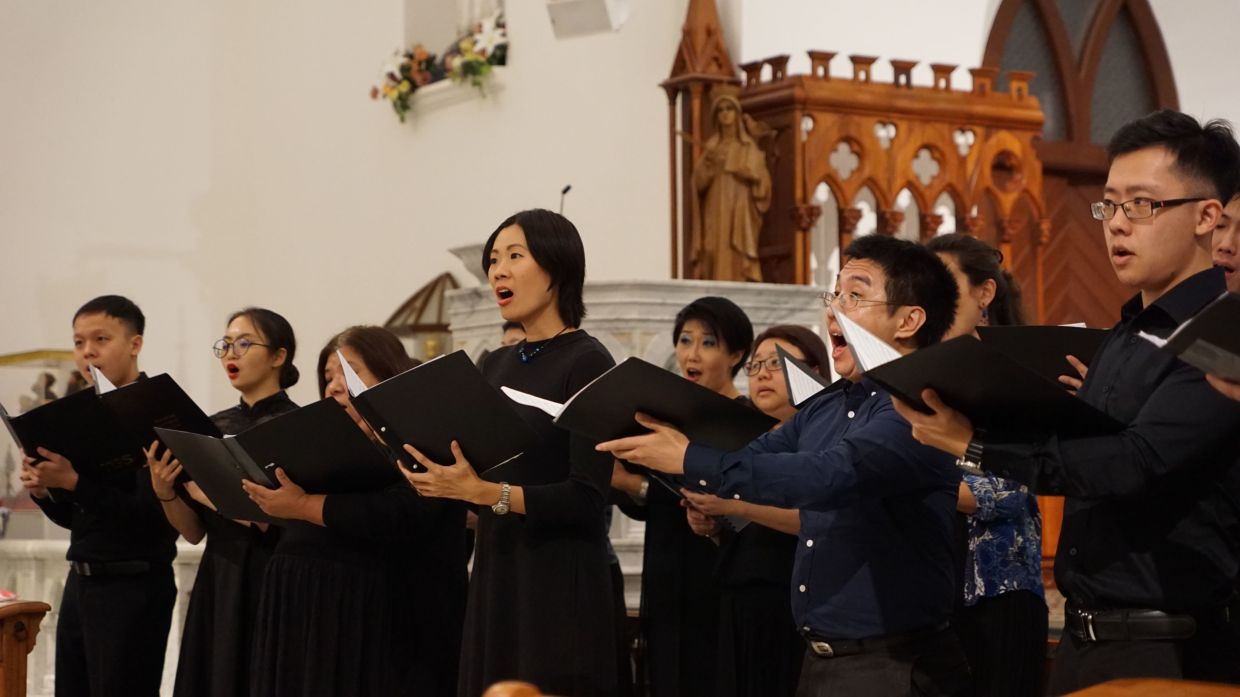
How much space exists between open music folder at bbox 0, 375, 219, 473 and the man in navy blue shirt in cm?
178

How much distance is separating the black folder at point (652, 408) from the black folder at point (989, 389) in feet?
1.43

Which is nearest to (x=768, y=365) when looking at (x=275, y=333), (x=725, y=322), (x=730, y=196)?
(x=725, y=322)

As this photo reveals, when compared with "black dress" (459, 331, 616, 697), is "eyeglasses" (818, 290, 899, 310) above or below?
above

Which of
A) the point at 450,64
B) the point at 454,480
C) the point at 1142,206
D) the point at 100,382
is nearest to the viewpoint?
the point at 1142,206

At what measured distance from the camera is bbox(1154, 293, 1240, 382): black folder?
2.15 m

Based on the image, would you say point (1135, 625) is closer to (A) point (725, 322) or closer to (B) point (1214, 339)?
(B) point (1214, 339)

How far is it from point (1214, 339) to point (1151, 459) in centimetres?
32

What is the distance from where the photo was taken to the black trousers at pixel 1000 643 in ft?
11.7

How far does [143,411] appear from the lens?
429 cm

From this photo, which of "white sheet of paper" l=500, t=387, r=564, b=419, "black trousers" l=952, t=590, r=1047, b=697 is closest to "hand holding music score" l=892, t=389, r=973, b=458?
"white sheet of paper" l=500, t=387, r=564, b=419

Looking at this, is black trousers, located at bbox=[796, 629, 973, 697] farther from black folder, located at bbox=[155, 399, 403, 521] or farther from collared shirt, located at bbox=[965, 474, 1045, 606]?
black folder, located at bbox=[155, 399, 403, 521]

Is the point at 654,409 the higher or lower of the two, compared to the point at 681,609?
higher

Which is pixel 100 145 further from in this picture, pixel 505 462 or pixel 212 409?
pixel 505 462

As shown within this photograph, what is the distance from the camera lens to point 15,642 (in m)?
4.38
